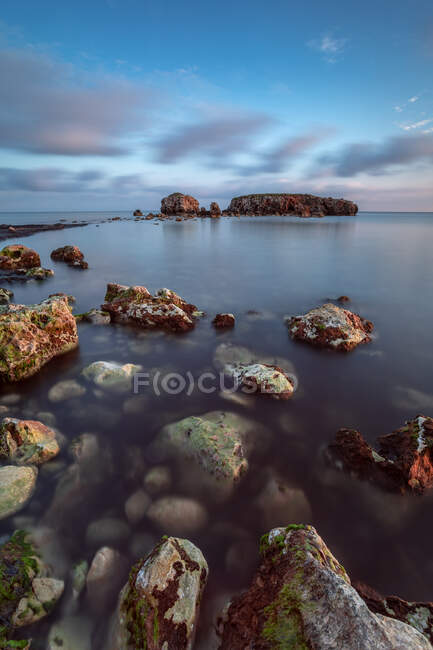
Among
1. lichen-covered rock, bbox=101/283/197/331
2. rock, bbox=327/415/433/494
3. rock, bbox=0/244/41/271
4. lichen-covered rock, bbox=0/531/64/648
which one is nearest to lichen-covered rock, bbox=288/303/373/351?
rock, bbox=327/415/433/494

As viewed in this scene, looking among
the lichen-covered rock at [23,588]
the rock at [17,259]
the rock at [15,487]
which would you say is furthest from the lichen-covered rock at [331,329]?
the rock at [17,259]

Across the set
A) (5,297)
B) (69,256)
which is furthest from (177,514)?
(69,256)

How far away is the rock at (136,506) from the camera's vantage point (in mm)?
3945

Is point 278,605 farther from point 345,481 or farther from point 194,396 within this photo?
point 194,396

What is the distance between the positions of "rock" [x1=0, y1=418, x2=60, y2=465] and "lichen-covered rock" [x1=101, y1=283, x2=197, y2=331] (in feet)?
18.6

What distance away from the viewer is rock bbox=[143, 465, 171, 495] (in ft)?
14.2

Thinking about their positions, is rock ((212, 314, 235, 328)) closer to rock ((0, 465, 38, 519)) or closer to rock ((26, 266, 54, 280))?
rock ((0, 465, 38, 519))

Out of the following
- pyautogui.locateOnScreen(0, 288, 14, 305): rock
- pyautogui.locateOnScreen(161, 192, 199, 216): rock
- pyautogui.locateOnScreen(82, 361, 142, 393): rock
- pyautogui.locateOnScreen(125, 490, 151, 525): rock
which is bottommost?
pyautogui.locateOnScreen(125, 490, 151, 525): rock

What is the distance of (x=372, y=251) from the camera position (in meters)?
28.2

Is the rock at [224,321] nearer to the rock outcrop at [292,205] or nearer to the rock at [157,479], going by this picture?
the rock at [157,479]

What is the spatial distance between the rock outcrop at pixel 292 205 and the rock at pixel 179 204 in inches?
1005

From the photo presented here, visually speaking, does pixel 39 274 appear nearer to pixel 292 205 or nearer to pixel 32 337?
pixel 32 337

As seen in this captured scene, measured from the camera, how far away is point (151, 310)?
34.0 ft

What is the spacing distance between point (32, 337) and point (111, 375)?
8.30 feet
